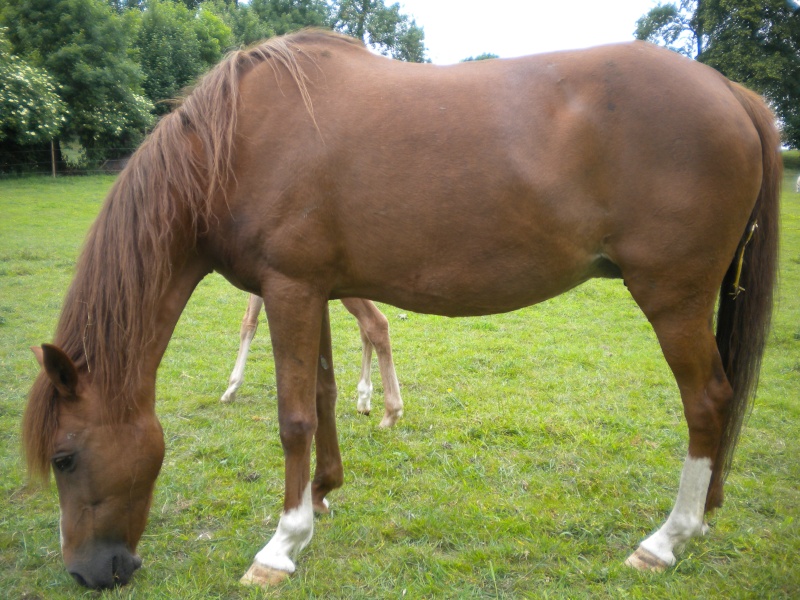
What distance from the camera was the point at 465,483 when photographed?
338 centimetres

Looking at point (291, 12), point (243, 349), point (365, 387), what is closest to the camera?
point (365, 387)

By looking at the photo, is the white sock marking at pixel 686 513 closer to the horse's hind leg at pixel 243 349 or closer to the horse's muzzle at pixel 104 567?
the horse's muzzle at pixel 104 567

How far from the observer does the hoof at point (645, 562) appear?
8.16 feet

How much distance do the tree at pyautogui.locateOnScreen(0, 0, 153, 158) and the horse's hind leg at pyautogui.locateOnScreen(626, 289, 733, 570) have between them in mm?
22971

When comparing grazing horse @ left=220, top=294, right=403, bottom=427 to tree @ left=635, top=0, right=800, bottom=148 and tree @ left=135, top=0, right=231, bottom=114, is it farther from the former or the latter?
tree @ left=135, top=0, right=231, bottom=114

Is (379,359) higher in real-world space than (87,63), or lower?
lower

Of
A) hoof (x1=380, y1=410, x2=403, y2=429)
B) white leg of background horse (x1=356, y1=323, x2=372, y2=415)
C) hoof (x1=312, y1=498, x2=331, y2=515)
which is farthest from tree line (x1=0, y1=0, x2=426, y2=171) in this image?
hoof (x1=312, y1=498, x2=331, y2=515)

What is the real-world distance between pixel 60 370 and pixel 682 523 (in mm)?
2596

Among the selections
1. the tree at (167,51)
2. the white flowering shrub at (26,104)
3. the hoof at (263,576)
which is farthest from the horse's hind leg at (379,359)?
the tree at (167,51)

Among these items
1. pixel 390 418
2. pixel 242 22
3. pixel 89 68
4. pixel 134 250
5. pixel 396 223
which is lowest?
pixel 390 418

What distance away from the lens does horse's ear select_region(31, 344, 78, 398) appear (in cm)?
216

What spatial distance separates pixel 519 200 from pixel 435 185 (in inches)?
13.1

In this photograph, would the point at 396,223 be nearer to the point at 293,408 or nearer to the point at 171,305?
the point at 293,408

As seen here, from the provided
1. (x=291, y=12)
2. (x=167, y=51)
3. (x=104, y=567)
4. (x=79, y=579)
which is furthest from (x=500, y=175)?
(x=291, y=12)
